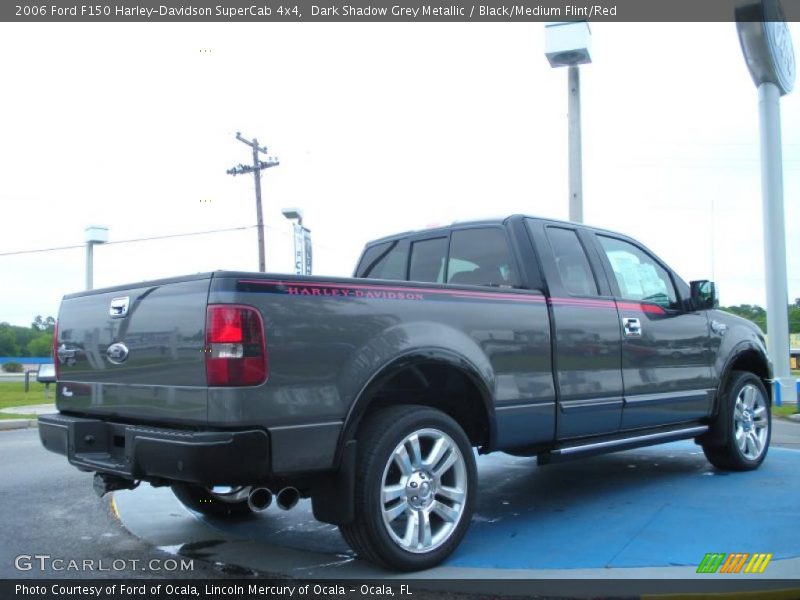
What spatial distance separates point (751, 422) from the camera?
6566mm

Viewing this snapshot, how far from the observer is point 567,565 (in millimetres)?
3869

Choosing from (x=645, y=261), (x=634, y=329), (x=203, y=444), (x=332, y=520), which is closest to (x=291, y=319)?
(x=203, y=444)

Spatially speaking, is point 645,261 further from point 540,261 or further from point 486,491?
point 486,491

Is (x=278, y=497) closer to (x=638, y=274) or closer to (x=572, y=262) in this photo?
(x=572, y=262)

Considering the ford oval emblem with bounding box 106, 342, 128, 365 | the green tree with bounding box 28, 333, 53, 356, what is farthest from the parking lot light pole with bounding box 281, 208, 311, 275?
the green tree with bounding box 28, 333, 53, 356

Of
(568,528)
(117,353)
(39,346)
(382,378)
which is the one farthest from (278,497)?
(39,346)

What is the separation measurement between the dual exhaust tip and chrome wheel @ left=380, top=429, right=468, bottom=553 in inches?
18.5

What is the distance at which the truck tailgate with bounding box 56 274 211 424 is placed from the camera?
11.2 feet

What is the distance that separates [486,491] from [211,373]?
330 centimetres

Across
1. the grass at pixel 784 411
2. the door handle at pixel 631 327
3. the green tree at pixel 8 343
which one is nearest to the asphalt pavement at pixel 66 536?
the door handle at pixel 631 327

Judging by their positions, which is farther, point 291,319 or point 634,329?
point 634,329

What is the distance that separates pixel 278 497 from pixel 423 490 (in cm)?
75

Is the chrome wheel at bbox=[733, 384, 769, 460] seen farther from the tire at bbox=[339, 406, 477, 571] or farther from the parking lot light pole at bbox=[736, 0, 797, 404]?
the parking lot light pole at bbox=[736, 0, 797, 404]

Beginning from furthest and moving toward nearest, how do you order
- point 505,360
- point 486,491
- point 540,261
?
point 486,491 → point 540,261 → point 505,360
